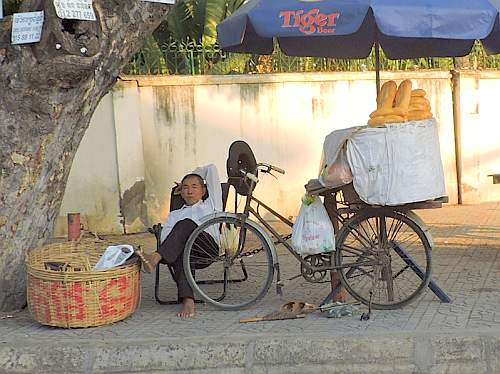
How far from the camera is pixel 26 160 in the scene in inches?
199

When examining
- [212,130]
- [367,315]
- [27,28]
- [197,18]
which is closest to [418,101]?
[367,315]

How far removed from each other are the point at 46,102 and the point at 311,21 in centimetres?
189

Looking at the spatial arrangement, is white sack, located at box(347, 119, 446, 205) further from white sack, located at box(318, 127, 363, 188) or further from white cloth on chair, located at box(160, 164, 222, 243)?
white cloth on chair, located at box(160, 164, 222, 243)

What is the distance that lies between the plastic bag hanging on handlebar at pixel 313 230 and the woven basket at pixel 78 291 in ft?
3.78

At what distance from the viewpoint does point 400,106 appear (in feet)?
15.8

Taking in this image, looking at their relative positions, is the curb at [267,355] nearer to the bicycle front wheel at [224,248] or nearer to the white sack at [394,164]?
the bicycle front wheel at [224,248]

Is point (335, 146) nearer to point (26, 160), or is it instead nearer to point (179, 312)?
point (179, 312)

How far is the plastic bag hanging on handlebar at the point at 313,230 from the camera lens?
16.1ft

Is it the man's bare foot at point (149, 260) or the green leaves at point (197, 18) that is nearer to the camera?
the man's bare foot at point (149, 260)

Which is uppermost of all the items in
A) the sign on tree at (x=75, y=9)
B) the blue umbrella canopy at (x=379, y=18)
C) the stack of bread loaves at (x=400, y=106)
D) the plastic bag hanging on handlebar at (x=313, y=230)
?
the sign on tree at (x=75, y=9)

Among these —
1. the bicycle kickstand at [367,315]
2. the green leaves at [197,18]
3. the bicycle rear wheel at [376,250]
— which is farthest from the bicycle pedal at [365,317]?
the green leaves at [197,18]

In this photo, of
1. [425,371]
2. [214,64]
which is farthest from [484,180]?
[425,371]

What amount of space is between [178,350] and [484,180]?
688 cm

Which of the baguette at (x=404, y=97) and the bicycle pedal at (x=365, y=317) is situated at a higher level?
the baguette at (x=404, y=97)
